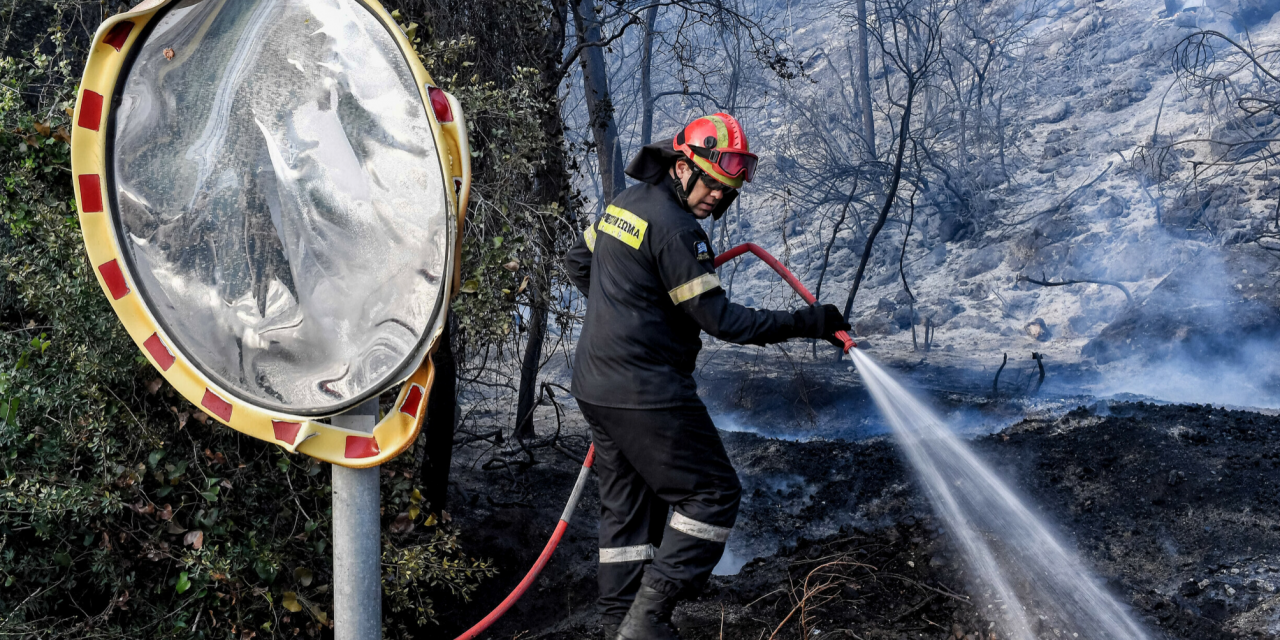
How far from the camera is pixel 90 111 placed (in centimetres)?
156

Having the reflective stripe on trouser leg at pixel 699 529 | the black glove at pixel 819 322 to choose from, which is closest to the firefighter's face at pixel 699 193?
the black glove at pixel 819 322

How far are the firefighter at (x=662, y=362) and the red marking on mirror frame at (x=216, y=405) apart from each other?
5.10ft

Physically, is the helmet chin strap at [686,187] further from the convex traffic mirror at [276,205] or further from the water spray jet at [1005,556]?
the convex traffic mirror at [276,205]

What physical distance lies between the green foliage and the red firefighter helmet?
1874 mm

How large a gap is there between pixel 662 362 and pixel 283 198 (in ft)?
5.46

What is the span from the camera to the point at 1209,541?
440 centimetres

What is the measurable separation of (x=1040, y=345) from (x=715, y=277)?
8953mm

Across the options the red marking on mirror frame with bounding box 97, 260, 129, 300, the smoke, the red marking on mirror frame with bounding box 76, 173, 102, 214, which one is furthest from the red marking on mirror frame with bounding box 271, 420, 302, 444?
the smoke

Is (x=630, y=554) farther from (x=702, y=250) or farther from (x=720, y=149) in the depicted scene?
(x=720, y=149)

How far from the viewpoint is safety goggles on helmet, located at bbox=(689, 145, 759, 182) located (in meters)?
2.99

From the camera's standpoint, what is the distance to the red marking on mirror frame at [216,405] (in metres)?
1.58

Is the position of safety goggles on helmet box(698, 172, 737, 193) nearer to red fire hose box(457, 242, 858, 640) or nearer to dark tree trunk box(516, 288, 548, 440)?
red fire hose box(457, 242, 858, 640)

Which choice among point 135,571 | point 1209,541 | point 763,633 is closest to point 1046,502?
point 1209,541

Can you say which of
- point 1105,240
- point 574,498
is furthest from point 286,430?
point 1105,240
